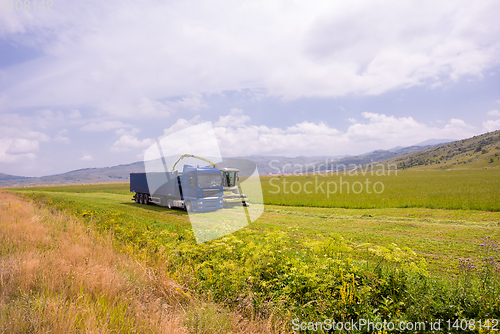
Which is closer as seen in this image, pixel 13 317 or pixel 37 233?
pixel 13 317

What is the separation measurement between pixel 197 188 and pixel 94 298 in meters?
14.8

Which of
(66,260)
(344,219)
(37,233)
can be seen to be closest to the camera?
(66,260)

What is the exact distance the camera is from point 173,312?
14.0 feet

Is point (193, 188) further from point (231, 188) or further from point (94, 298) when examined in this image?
point (94, 298)

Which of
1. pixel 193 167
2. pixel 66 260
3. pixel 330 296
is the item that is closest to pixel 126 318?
pixel 66 260

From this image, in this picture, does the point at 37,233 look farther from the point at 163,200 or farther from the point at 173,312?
the point at 163,200

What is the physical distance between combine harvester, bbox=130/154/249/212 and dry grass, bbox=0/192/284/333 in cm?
1275

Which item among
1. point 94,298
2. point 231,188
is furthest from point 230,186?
point 94,298

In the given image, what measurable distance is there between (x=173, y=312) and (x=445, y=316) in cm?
416

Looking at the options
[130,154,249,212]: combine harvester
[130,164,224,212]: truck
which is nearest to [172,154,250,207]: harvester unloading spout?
[130,154,249,212]: combine harvester

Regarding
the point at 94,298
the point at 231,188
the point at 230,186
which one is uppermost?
the point at 230,186

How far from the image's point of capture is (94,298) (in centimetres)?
413

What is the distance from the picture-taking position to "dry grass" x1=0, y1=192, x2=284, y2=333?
3.24m

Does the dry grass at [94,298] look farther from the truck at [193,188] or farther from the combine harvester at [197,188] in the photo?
the combine harvester at [197,188]
